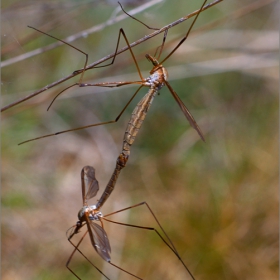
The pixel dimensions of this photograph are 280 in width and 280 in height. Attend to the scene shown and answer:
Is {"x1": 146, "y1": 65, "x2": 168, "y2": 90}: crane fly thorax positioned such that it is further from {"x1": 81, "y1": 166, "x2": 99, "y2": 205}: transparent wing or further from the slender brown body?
{"x1": 81, "y1": 166, "x2": 99, "y2": 205}: transparent wing

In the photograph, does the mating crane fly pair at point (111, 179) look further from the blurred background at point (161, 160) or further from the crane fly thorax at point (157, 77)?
the blurred background at point (161, 160)

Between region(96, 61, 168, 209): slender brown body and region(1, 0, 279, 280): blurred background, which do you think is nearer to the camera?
region(96, 61, 168, 209): slender brown body

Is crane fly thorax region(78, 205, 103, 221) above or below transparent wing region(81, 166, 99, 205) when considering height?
below

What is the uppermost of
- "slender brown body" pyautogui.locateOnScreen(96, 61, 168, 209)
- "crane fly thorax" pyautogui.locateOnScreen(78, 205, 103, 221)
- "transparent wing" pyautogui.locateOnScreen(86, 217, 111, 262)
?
"slender brown body" pyautogui.locateOnScreen(96, 61, 168, 209)

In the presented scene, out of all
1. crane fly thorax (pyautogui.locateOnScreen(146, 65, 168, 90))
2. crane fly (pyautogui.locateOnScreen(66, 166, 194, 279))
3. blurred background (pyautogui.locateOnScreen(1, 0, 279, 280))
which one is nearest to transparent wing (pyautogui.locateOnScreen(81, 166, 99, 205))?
crane fly (pyautogui.locateOnScreen(66, 166, 194, 279))

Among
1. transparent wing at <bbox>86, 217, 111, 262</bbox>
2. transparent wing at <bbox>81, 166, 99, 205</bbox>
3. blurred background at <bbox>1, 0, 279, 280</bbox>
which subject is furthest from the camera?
blurred background at <bbox>1, 0, 279, 280</bbox>

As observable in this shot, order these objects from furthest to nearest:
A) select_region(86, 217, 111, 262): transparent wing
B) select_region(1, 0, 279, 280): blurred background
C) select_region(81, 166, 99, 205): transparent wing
→ select_region(1, 0, 279, 280): blurred background, select_region(81, 166, 99, 205): transparent wing, select_region(86, 217, 111, 262): transparent wing
